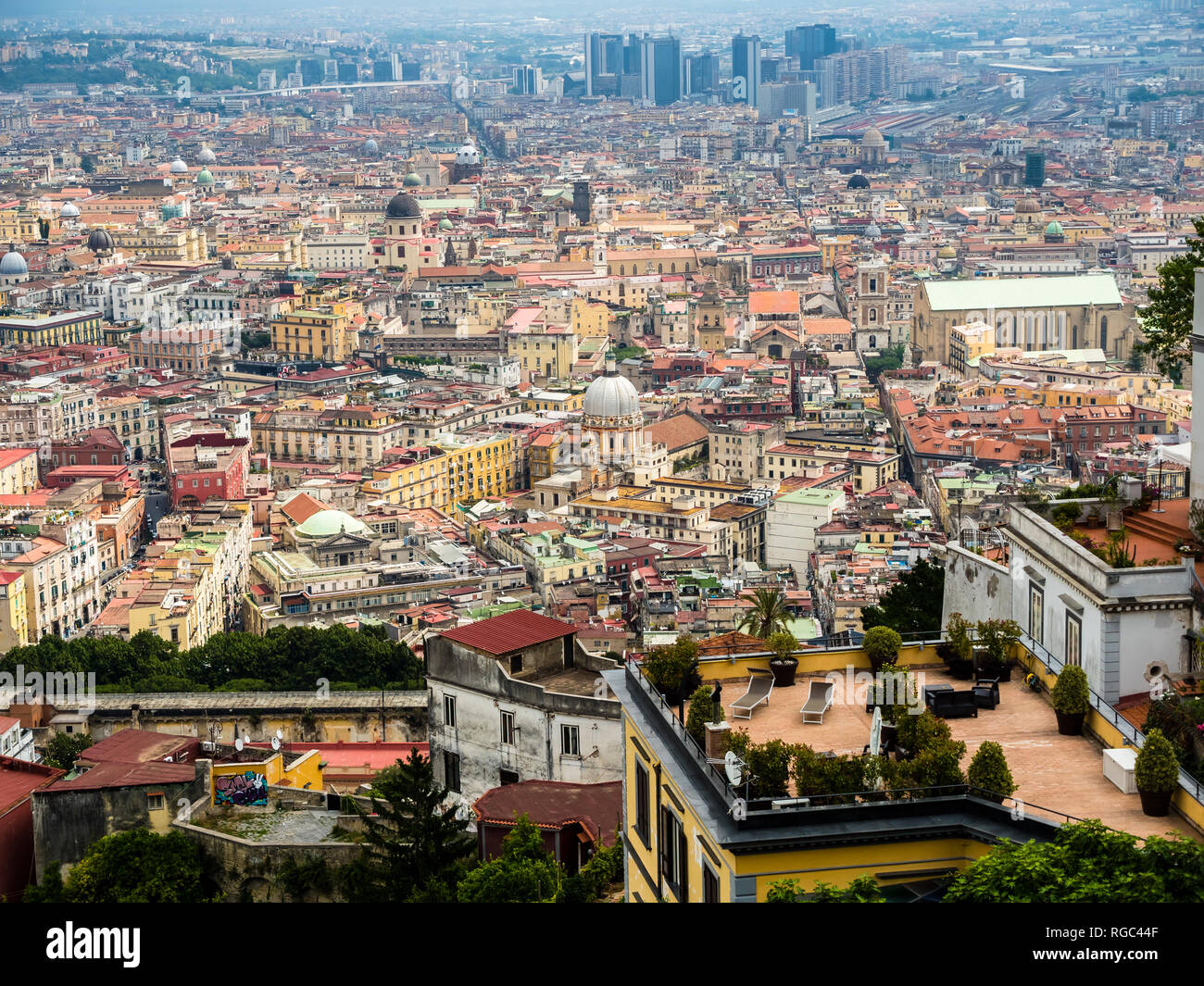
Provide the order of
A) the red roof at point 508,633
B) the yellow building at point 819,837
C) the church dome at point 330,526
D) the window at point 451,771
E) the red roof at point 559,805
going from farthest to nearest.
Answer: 1. the church dome at point 330,526
2. the window at point 451,771
3. the red roof at point 508,633
4. the red roof at point 559,805
5. the yellow building at point 819,837

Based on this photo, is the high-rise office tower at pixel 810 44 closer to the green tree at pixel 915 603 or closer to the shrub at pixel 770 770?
the green tree at pixel 915 603

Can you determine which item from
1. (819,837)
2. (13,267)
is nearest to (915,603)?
(819,837)

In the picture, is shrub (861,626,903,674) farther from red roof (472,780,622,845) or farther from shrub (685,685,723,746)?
red roof (472,780,622,845)

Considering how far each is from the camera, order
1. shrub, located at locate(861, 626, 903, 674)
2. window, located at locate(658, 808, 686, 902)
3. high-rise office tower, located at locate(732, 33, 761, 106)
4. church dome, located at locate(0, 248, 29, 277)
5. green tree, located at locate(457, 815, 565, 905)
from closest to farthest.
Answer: window, located at locate(658, 808, 686, 902)
shrub, located at locate(861, 626, 903, 674)
green tree, located at locate(457, 815, 565, 905)
church dome, located at locate(0, 248, 29, 277)
high-rise office tower, located at locate(732, 33, 761, 106)

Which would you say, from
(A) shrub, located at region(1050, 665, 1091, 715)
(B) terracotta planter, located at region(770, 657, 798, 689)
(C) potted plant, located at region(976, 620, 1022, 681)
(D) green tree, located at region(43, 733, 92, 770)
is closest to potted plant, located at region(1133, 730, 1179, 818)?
(A) shrub, located at region(1050, 665, 1091, 715)

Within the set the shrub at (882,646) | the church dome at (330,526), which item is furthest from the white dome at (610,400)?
the shrub at (882,646)

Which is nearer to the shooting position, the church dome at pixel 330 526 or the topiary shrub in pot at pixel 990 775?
the topiary shrub in pot at pixel 990 775
